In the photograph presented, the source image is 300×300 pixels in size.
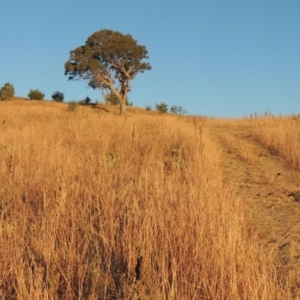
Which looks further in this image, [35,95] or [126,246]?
[35,95]

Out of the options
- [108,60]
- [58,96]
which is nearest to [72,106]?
[108,60]

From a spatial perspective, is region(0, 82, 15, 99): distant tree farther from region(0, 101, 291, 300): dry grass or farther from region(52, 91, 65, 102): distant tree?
region(0, 101, 291, 300): dry grass

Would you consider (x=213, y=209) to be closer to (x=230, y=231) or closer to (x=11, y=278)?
(x=230, y=231)

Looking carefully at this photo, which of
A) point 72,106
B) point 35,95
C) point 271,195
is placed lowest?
point 271,195

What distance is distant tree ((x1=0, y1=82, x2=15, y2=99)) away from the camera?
4212 cm

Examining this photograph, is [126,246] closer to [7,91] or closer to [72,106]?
[72,106]

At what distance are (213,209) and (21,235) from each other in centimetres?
158

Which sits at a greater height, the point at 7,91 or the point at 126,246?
the point at 7,91

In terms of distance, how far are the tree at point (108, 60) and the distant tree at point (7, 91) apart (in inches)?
306

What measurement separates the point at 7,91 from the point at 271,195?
1634 inches

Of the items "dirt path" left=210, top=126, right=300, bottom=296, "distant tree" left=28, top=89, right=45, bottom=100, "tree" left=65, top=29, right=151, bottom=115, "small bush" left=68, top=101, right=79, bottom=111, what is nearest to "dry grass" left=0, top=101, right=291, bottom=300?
"dirt path" left=210, top=126, right=300, bottom=296

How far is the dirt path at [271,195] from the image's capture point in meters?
3.44

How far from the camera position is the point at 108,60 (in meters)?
38.3

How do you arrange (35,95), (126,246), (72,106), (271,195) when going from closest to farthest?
(126,246) → (271,195) → (72,106) → (35,95)
